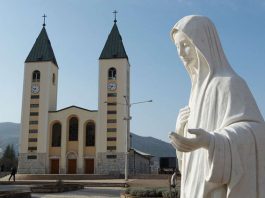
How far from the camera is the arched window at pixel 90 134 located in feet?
176

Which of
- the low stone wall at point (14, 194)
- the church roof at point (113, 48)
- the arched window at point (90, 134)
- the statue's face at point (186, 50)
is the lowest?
the low stone wall at point (14, 194)

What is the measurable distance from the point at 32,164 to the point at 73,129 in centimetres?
673

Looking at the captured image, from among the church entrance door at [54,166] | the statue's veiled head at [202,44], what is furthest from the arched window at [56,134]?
the statue's veiled head at [202,44]

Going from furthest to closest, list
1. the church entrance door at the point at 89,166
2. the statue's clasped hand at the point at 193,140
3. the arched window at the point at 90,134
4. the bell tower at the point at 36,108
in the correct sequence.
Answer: the arched window at the point at 90,134 → the bell tower at the point at 36,108 → the church entrance door at the point at 89,166 → the statue's clasped hand at the point at 193,140

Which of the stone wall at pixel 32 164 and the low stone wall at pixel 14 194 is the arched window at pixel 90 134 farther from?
the low stone wall at pixel 14 194

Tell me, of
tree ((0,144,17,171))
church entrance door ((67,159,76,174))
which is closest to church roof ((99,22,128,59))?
church entrance door ((67,159,76,174))

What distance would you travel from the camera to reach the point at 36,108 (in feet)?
177

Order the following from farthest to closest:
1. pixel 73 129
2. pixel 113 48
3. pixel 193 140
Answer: pixel 113 48
pixel 73 129
pixel 193 140

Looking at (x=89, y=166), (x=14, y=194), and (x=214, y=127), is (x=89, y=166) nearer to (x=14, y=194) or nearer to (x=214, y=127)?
(x=14, y=194)

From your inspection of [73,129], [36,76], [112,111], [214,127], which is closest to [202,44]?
[214,127]

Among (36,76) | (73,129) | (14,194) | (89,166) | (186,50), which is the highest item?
(36,76)

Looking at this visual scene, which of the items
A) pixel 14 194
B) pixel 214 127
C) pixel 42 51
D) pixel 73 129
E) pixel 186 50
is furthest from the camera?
pixel 42 51

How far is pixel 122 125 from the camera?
5116 cm

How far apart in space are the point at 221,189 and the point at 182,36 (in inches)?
45.5
